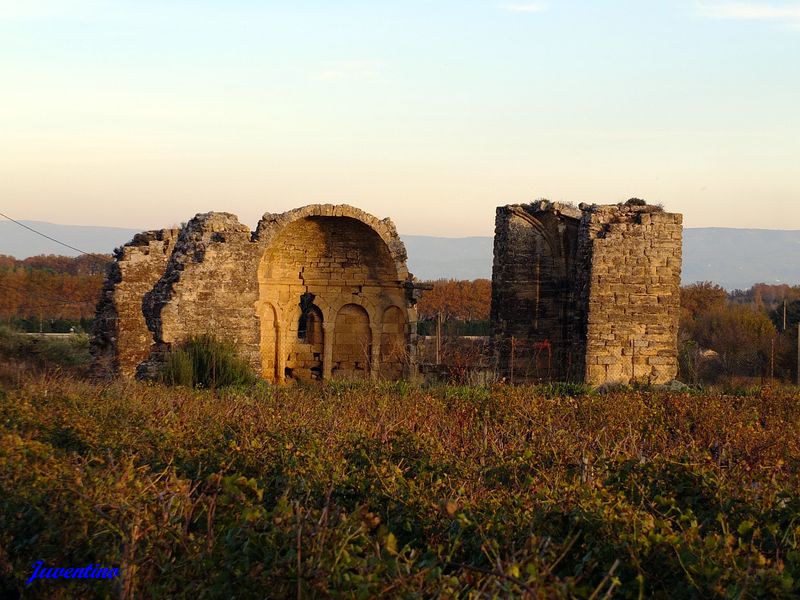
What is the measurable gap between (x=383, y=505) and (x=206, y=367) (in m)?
9.62

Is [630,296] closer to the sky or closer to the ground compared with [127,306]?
closer to the sky

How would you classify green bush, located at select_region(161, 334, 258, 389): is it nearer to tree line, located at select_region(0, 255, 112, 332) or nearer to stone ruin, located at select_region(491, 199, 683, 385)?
stone ruin, located at select_region(491, 199, 683, 385)

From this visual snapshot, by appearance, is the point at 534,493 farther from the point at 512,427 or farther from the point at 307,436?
the point at 512,427

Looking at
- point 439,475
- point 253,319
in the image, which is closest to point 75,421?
point 439,475

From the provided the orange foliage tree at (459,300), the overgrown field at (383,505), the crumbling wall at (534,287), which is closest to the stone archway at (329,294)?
the crumbling wall at (534,287)

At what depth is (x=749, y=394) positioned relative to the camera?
15195mm

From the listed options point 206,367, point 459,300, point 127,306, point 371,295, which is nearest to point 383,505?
point 206,367

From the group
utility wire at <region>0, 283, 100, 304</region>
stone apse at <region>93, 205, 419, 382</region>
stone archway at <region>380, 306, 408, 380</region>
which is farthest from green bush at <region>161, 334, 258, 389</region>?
utility wire at <region>0, 283, 100, 304</region>

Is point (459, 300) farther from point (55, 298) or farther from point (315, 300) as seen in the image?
point (315, 300)

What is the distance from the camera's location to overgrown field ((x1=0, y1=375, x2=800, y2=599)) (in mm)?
4949

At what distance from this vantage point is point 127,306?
20891 millimetres

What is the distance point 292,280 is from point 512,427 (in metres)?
11.1

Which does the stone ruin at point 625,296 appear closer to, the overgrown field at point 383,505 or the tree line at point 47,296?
the overgrown field at point 383,505

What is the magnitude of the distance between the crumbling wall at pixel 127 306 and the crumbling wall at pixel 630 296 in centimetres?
856
